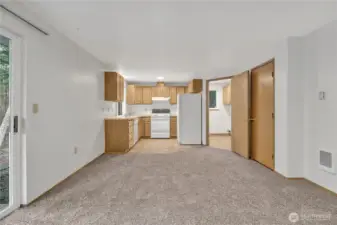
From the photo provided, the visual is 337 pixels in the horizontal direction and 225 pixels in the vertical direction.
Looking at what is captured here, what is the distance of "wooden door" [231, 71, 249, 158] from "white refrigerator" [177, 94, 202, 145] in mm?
1364

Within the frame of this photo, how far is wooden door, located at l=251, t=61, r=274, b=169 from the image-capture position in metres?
3.84

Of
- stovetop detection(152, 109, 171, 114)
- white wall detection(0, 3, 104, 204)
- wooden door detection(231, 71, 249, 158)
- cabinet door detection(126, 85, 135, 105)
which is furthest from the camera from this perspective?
stovetop detection(152, 109, 171, 114)

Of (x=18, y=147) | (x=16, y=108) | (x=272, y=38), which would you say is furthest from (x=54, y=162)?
(x=272, y=38)

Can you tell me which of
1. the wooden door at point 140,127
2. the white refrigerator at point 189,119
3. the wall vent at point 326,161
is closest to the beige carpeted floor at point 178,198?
the wall vent at point 326,161

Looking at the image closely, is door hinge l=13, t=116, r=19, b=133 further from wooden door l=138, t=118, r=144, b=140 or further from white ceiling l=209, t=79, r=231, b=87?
white ceiling l=209, t=79, r=231, b=87

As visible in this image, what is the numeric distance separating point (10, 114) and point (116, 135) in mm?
3184

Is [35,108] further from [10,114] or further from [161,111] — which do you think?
[161,111]

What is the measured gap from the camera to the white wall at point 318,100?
8.95 ft

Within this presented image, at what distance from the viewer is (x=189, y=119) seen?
6.70 metres

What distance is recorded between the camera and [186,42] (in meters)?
3.40

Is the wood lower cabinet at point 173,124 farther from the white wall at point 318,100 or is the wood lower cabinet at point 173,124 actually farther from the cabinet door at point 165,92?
the white wall at point 318,100

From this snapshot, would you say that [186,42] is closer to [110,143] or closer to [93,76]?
[93,76]

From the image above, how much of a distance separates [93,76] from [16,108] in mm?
2374

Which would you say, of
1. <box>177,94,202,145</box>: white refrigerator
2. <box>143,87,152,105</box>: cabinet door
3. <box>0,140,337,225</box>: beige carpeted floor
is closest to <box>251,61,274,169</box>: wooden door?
<box>0,140,337,225</box>: beige carpeted floor
